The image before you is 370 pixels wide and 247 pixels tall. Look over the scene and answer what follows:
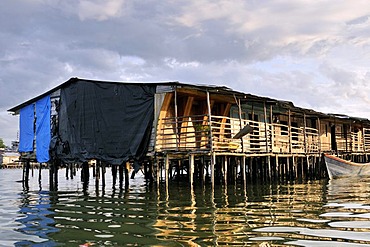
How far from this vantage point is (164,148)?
54.5ft

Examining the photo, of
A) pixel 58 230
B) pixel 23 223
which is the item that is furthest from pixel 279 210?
pixel 23 223

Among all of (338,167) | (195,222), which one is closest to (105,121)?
(195,222)

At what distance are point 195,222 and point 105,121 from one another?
32.8ft

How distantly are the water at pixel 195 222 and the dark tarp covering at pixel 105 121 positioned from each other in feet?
12.9

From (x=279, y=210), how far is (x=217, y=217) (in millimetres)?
1798

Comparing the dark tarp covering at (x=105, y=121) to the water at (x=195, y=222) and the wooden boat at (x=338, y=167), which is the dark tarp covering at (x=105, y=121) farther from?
the wooden boat at (x=338, y=167)

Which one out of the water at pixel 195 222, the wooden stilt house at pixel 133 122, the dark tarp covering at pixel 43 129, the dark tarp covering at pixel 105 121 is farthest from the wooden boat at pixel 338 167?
the dark tarp covering at pixel 43 129

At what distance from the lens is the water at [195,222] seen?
7.25 m

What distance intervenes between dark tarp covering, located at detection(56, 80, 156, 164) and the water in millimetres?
3920

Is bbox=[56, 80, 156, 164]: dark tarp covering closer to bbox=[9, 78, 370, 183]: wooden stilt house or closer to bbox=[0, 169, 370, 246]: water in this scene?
bbox=[9, 78, 370, 183]: wooden stilt house

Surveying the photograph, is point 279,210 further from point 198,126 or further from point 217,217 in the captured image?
point 198,126

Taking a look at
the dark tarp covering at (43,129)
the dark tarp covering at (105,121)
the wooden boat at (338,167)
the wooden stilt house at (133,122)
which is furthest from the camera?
the wooden boat at (338,167)

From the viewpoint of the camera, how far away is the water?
725cm

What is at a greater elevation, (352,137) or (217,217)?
(352,137)
